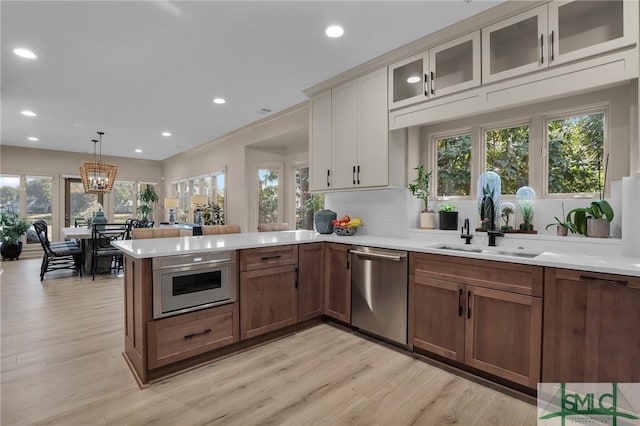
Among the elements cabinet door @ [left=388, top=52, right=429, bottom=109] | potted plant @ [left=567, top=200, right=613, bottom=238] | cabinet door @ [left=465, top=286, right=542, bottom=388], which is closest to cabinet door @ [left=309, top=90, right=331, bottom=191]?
cabinet door @ [left=388, top=52, right=429, bottom=109]

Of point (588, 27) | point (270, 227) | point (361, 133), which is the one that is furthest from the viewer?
point (270, 227)

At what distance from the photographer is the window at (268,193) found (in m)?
6.79

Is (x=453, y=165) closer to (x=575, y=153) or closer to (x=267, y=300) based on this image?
(x=575, y=153)

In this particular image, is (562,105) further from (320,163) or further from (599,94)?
(320,163)

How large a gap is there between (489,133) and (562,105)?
0.60 m

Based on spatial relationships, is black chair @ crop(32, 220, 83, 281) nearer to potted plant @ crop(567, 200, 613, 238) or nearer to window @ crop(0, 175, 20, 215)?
window @ crop(0, 175, 20, 215)

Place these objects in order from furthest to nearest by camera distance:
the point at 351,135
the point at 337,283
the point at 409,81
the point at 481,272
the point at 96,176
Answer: the point at 96,176 < the point at 351,135 < the point at 337,283 < the point at 409,81 < the point at 481,272

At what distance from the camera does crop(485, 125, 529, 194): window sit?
2.87 meters

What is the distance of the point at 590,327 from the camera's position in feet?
5.94

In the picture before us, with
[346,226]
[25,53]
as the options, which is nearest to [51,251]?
[25,53]

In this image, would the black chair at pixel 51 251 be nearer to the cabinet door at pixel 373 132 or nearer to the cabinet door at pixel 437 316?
the cabinet door at pixel 373 132

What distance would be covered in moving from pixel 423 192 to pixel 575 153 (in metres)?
1.28

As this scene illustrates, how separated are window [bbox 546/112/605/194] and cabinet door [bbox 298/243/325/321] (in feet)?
7.08

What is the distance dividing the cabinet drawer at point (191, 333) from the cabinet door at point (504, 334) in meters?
1.83
